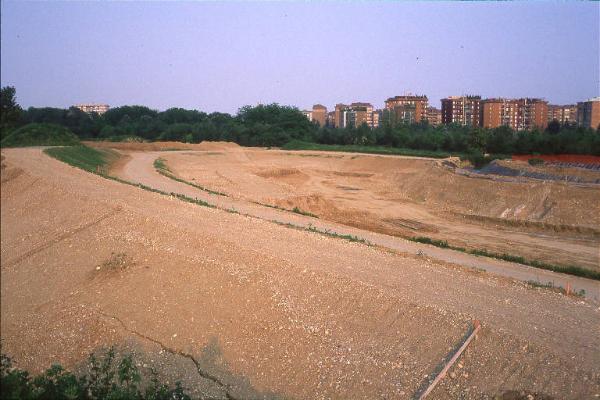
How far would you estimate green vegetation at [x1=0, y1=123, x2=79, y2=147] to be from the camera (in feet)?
119

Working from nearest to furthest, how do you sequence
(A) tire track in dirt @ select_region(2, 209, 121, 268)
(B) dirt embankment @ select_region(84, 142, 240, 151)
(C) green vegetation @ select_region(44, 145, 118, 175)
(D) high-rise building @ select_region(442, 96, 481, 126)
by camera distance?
(A) tire track in dirt @ select_region(2, 209, 121, 268) → (C) green vegetation @ select_region(44, 145, 118, 175) → (B) dirt embankment @ select_region(84, 142, 240, 151) → (D) high-rise building @ select_region(442, 96, 481, 126)

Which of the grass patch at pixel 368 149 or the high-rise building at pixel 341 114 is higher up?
the high-rise building at pixel 341 114

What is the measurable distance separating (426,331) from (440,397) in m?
1.43

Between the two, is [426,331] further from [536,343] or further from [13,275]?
[13,275]

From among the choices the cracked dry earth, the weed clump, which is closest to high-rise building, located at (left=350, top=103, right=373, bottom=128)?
the cracked dry earth

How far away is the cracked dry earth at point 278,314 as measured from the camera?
729cm

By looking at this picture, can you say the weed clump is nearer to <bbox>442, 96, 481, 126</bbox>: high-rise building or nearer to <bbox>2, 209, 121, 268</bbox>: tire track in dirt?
<bbox>2, 209, 121, 268</bbox>: tire track in dirt

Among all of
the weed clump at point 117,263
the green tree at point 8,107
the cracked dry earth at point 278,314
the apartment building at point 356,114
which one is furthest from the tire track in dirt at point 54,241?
the apartment building at point 356,114

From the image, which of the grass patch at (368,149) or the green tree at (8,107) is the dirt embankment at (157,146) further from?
the green tree at (8,107)

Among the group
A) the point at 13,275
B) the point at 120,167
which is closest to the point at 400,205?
the point at 120,167

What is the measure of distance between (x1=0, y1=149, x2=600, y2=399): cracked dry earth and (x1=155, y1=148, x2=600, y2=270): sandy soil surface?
28.4ft

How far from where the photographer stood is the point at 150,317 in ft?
32.2

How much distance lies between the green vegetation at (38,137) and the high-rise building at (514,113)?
52.9 m

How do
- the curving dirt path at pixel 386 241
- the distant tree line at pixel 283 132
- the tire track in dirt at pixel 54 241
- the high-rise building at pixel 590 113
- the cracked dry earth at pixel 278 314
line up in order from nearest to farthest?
1. the cracked dry earth at pixel 278 314
2. the curving dirt path at pixel 386 241
3. the tire track in dirt at pixel 54 241
4. the distant tree line at pixel 283 132
5. the high-rise building at pixel 590 113
